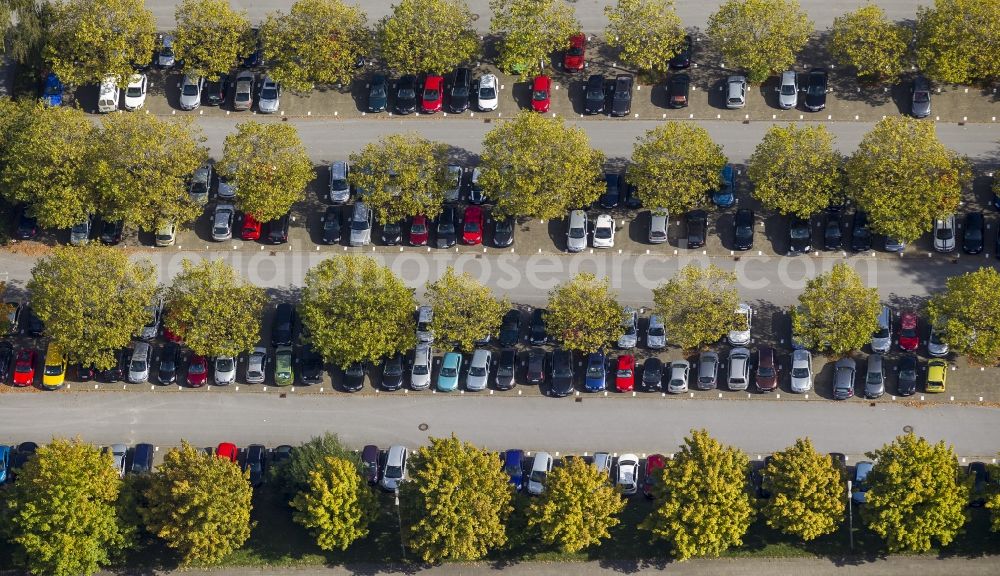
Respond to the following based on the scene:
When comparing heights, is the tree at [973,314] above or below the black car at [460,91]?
below

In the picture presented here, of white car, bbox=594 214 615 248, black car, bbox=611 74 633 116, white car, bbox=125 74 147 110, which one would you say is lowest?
white car, bbox=594 214 615 248

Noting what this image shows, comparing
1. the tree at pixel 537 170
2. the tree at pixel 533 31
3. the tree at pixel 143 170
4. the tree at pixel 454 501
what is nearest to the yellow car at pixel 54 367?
the tree at pixel 143 170

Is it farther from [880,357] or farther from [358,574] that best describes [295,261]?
[880,357]

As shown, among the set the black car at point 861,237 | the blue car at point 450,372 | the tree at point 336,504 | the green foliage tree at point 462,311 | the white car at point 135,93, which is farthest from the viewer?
the white car at point 135,93

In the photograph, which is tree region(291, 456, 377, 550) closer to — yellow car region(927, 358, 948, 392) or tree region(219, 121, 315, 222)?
tree region(219, 121, 315, 222)

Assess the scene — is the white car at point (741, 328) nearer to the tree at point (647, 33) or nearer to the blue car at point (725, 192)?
the blue car at point (725, 192)

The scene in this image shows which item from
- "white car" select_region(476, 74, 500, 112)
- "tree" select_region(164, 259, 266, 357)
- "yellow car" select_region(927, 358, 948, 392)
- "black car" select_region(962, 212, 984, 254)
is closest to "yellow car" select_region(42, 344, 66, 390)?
"tree" select_region(164, 259, 266, 357)

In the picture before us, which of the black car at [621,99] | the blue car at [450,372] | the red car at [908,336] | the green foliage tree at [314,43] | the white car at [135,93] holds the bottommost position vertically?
the blue car at [450,372]
